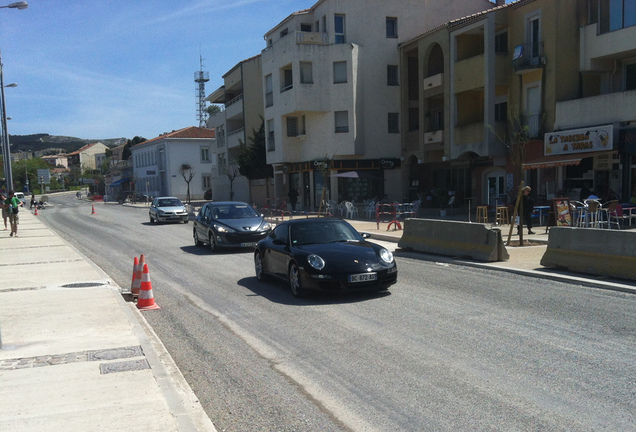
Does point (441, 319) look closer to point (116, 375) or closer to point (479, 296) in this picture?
point (479, 296)

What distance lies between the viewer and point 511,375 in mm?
5387

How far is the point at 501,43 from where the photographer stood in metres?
28.0

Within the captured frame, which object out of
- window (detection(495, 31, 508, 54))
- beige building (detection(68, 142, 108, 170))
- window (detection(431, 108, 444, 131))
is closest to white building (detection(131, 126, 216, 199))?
window (detection(431, 108, 444, 131))

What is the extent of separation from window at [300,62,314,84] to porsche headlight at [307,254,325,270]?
28.8m

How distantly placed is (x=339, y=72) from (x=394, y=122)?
513cm

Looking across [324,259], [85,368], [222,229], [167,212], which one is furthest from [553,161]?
[85,368]

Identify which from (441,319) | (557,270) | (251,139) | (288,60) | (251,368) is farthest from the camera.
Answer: (251,139)

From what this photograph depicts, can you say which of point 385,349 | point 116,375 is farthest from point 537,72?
point 116,375

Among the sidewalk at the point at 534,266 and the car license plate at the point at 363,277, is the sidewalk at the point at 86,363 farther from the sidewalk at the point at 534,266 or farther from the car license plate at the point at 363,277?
the car license plate at the point at 363,277

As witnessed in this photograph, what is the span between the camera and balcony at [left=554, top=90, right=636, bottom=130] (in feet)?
68.6

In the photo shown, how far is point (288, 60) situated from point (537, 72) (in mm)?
17223

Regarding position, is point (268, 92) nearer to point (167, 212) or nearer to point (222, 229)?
point (167, 212)

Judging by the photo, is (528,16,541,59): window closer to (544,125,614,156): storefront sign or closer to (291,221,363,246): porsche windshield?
(544,125,614,156): storefront sign

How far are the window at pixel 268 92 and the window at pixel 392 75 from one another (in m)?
8.76
